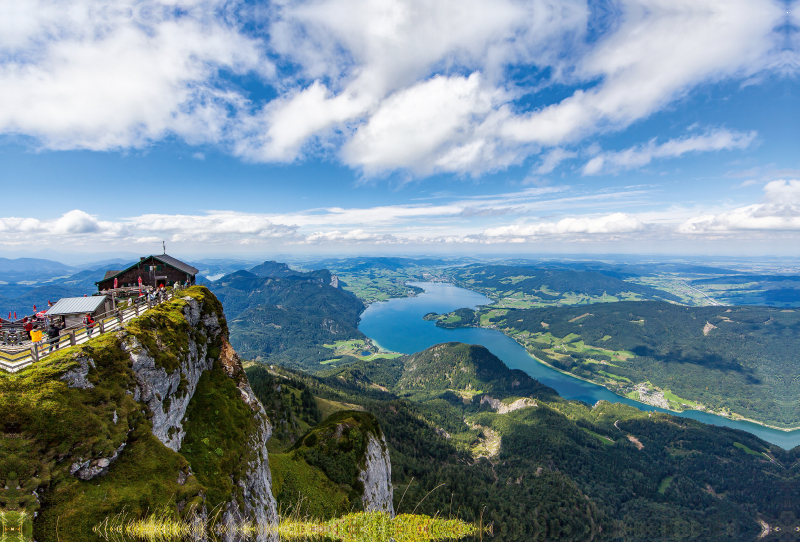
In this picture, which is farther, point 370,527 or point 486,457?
point 486,457

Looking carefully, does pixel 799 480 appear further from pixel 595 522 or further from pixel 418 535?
pixel 418 535

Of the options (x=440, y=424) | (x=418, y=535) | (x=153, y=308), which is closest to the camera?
(x=418, y=535)

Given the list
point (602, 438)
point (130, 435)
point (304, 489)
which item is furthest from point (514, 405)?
point (130, 435)

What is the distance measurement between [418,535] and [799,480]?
251692 mm

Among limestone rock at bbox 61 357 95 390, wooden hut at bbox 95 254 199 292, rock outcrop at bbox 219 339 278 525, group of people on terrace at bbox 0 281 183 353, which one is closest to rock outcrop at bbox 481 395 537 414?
rock outcrop at bbox 219 339 278 525

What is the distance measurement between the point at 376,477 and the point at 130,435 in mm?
43447

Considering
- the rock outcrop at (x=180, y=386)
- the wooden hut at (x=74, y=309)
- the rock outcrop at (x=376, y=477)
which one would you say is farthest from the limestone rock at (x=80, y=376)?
the rock outcrop at (x=376, y=477)

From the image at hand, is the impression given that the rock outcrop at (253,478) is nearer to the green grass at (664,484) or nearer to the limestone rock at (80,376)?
the limestone rock at (80,376)

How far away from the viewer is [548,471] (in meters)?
125

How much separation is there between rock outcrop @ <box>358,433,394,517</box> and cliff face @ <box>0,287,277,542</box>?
20.9 metres

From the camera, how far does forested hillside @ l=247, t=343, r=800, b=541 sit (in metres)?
98.7

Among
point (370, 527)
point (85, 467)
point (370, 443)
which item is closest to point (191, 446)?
point (85, 467)

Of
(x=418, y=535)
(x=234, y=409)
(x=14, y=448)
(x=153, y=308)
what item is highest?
(x=153, y=308)

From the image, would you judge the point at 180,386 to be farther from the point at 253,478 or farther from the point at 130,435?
the point at 253,478
